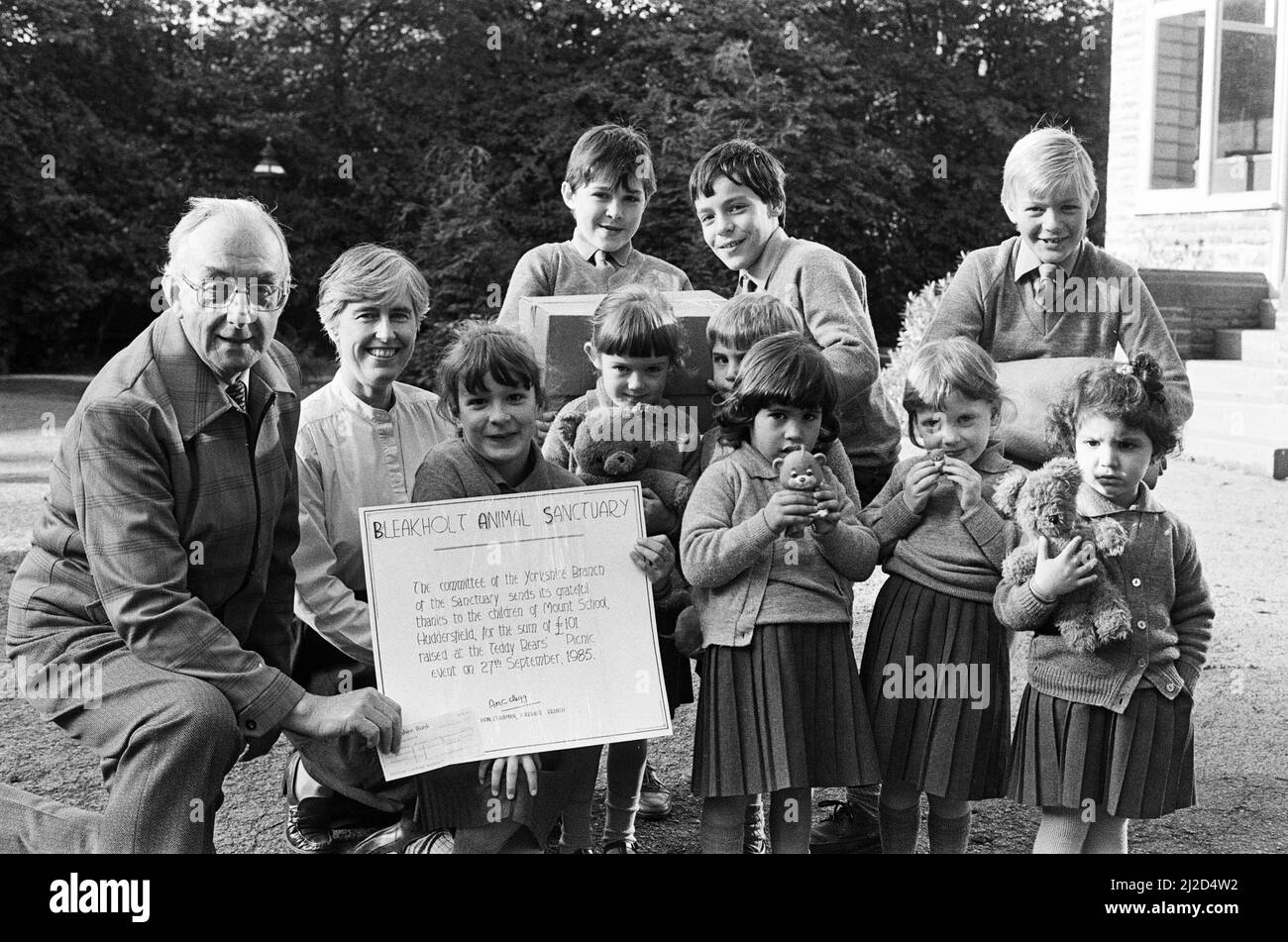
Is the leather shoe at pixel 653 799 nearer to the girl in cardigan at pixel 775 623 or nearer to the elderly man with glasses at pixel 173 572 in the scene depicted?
the girl in cardigan at pixel 775 623

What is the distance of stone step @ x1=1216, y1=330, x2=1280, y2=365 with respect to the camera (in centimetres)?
1185

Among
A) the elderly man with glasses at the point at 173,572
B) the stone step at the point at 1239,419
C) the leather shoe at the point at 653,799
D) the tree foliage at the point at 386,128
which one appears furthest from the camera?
the tree foliage at the point at 386,128

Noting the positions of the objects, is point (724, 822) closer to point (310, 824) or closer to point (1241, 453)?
point (310, 824)

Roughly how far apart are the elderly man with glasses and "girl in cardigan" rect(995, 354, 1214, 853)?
1.58 meters

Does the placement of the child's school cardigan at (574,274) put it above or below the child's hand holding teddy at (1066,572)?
above

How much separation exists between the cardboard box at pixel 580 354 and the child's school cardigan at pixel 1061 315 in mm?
645

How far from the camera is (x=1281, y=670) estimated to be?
19.7 feet

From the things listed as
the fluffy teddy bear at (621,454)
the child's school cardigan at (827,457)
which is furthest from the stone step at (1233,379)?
the fluffy teddy bear at (621,454)

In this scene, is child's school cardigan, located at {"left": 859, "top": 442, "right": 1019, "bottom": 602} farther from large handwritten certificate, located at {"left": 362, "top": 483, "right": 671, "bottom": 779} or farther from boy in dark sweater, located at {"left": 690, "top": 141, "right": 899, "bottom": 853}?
large handwritten certificate, located at {"left": 362, "top": 483, "right": 671, "bottom": 779}

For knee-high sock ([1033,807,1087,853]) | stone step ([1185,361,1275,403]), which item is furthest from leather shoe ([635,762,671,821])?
stone step ([1185,361,1275,403])

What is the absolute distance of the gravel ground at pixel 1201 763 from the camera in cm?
416

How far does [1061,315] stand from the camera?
12.3ft

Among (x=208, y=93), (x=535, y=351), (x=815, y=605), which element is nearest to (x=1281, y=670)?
(x=815, y=605)
